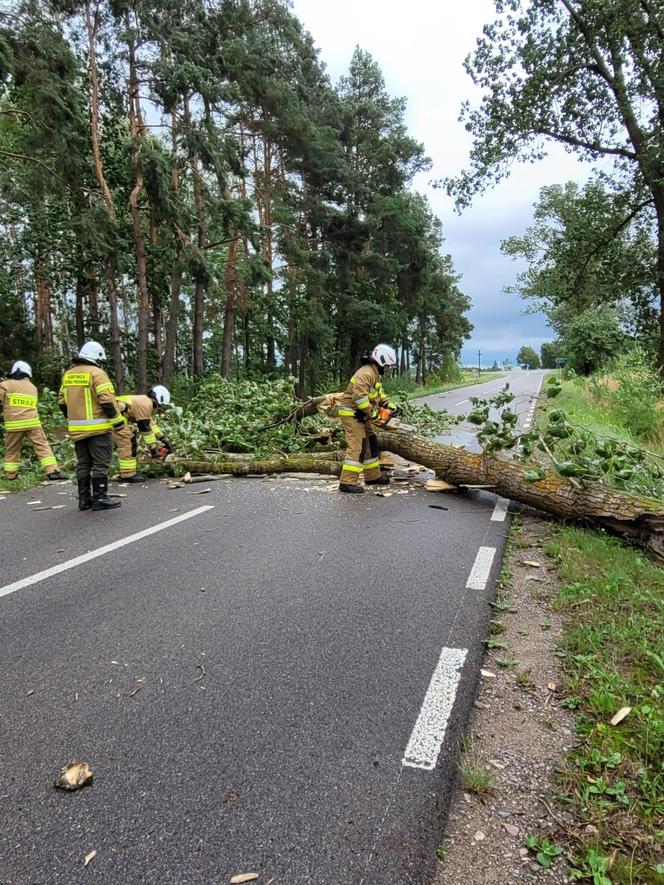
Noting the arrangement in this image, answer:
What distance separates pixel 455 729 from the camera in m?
2.18

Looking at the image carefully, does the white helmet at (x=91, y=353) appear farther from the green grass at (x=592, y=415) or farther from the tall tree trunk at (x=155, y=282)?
the tall tree trunk at (x=155, y=282)

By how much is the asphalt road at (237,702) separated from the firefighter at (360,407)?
2.17 metres

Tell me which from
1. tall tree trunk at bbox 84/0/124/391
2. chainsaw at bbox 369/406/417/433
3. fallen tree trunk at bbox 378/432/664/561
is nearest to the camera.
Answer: fallen tree trunk at bbox 378/432/664/561

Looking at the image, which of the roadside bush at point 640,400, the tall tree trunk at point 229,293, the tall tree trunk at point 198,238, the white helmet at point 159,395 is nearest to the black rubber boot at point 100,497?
the white helmet at point 159,395

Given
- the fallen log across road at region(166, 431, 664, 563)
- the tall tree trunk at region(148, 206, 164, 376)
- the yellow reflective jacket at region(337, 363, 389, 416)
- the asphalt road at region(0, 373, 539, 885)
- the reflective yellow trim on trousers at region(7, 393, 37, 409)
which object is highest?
the tall tree trunk at region(148, 206, 164, 376)

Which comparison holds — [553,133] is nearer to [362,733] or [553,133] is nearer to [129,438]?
[129,438]

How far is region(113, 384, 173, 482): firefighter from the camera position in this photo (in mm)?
7801

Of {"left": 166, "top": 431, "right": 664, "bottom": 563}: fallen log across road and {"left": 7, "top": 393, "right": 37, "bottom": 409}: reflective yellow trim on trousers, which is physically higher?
{"left": 7, "top": 393, "right": 37, "bottom": 409}: reflective yellow trim on trousers

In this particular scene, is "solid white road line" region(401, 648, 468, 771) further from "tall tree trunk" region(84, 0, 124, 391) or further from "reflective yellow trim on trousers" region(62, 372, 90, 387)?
"tall tree trunk" region(84, 0, 124, 391)

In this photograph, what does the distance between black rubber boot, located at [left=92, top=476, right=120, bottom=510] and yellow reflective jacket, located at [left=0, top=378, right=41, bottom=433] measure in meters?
3.09

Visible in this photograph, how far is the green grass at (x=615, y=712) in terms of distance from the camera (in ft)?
5.35

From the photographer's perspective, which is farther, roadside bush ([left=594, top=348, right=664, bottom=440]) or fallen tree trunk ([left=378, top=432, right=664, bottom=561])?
roadside bush ([left=594, top=348, right=664, bottom=440])

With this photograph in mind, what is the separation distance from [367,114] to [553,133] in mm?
14999

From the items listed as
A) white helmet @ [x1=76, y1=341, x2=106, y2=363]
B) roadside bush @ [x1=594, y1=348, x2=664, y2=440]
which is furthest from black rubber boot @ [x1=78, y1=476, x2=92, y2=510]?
roadside bush @ [x1=594, y1=348, x2=664, y2=440]
